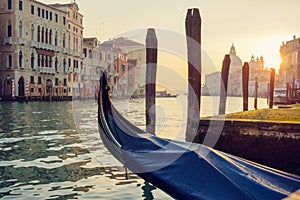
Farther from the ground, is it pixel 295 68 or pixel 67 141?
pixel 295 68

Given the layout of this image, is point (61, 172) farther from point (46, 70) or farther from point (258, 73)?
point (258, 73)

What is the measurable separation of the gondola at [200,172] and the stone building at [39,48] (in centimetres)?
2229

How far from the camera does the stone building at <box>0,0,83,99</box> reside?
1037 inches

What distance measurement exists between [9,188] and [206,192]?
270 cm

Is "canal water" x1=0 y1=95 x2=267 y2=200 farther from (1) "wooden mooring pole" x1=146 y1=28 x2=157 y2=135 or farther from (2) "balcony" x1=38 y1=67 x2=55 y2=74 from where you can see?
(2) "balcony" x1=38 y1=67 x2=55 y2=74

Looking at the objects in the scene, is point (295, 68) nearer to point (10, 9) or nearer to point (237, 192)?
point (10, 9)

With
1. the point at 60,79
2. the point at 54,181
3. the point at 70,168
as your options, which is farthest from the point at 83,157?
the point at 60,79

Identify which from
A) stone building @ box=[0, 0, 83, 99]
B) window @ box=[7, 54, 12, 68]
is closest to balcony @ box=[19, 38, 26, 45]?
stone building @ box=[0, 0, 83, 99]

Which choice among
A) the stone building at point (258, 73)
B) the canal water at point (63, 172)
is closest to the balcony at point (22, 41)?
the canal water at point (63, 172)

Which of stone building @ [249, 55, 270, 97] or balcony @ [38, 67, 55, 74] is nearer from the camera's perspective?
balcony @ [38, 67, 55, 74]

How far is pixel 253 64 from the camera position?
107m

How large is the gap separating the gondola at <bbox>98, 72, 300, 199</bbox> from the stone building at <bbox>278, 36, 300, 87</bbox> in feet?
123

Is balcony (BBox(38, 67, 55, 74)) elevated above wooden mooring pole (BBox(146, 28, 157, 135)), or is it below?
above

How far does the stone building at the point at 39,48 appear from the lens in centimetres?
2633
